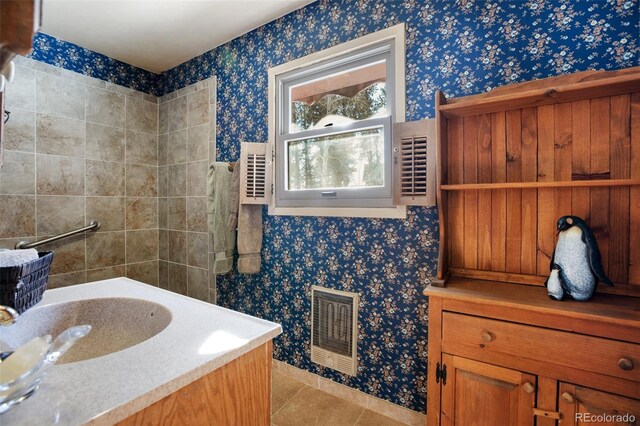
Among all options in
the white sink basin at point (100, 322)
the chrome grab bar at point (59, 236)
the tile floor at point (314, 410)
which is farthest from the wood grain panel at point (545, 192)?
the chrome grab bar at point (59, 236)

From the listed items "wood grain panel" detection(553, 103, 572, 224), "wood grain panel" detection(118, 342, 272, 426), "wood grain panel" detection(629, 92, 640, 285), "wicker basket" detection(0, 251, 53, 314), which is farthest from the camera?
"wood grain panel" detection(553, 103, 572, 224)

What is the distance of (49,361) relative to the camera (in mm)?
542

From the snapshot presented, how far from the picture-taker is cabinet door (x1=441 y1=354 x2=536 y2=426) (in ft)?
3.67

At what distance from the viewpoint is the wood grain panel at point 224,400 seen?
1.97ft

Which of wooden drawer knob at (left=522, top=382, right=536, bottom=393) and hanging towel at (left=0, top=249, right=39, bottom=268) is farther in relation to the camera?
wooden drawer knob at (left=522, top=382, right=536, bottom=393)

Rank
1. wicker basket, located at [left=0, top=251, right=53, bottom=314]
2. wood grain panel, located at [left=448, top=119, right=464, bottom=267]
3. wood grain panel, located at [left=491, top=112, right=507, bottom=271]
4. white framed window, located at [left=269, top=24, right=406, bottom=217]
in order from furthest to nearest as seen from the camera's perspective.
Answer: white framed window, located at [left=269, top=24, right=406, bottom=217]
wood grain panel, located at [left=448, top=119, right=464, bottom=267]
wood grain panel, located at [left=491, top=112, right=507, bottom=271]
wicker basket, located at [left=0, top=251, right=53, bottom=314]

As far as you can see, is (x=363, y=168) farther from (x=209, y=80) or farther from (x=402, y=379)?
(x=209, y=80)

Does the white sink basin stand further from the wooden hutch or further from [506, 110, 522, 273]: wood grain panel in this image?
[506, 110, 522, 273]: wood grain panel

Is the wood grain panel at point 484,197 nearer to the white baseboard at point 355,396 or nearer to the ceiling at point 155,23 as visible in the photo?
the white baseboard at point 355,396

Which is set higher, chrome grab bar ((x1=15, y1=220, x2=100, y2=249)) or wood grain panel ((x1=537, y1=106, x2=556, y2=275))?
wood grain panel ((x1=537, y1=106, x2=556, y2=275))

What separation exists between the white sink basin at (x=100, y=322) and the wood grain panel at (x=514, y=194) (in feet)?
4.91

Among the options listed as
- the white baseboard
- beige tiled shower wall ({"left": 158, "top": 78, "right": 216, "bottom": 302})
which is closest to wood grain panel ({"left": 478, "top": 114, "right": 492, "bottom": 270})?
the white baseboard

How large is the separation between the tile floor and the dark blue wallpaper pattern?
128 mm

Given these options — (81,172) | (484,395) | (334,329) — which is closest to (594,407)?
(484,395)
